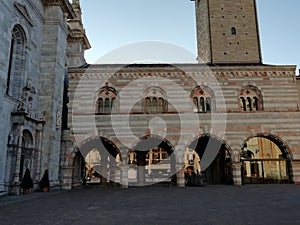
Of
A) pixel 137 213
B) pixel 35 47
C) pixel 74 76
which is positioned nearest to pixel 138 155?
pixel 74 76

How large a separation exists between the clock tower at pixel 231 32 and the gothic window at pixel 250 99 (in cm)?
1114

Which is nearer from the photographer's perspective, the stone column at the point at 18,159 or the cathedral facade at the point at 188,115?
the stone column at the point at 18,159

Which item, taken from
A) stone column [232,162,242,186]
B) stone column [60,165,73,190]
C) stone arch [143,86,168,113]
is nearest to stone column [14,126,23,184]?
stone column [60,165,73,190]

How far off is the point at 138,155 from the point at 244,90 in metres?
10.4

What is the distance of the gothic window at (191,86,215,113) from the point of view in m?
22.0

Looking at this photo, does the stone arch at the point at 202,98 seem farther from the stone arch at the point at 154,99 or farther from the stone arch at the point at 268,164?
the stone arch at the point at 268,164

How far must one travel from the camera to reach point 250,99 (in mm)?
21984

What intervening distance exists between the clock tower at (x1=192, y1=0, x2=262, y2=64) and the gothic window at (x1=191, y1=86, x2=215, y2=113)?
37.9 feet

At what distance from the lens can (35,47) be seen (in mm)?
18391

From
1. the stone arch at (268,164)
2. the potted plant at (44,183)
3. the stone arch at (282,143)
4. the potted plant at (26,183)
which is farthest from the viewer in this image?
the stone arch at (268,164)

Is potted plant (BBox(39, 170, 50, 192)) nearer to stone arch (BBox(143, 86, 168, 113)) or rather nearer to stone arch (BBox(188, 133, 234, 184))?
stone arch (BBox(143, 86, 168, 113))

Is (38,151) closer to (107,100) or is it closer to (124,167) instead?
(124,167)

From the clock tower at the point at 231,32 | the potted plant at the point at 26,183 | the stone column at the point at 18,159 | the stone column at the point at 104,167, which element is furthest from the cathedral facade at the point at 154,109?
the clock tower at the point at 231,32

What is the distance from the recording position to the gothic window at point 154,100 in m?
22.0
